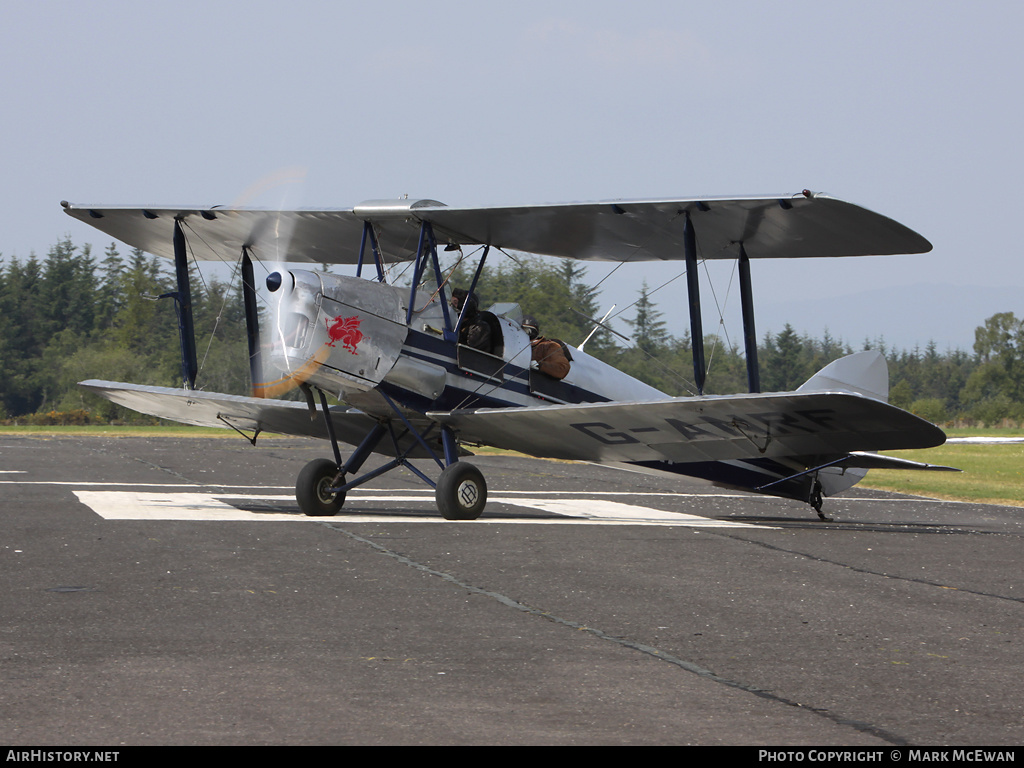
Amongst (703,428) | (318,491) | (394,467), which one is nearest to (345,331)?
(394,467)

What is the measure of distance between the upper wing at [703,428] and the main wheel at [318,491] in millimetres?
1401

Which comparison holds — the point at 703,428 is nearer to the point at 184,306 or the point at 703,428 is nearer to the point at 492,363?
the point at 492,363

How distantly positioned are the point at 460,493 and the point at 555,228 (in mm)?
3370

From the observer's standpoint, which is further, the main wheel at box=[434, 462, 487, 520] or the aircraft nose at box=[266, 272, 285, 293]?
the main wheel at box=[434, 462, 487, 520]

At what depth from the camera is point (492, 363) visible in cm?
1219

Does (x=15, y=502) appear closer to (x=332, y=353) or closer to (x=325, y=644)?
(x=332, y=353)

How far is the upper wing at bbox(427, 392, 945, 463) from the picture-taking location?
9.88m

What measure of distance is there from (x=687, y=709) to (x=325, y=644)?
1.84 metres

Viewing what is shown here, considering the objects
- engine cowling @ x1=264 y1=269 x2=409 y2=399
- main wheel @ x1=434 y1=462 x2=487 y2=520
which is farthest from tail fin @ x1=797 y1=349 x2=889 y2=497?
engine cowling @ x1=264 y1=269 x2=409 y2=399

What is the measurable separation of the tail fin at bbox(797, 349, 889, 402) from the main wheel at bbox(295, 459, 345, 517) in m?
5.57

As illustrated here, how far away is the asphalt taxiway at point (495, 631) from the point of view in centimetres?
374

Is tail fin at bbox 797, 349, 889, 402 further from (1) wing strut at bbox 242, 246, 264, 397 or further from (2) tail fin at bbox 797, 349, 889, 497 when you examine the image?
(1) wing strut at bbox 242, 246, 264, 397

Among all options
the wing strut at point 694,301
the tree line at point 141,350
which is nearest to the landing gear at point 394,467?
the wing strut at point 694,301
